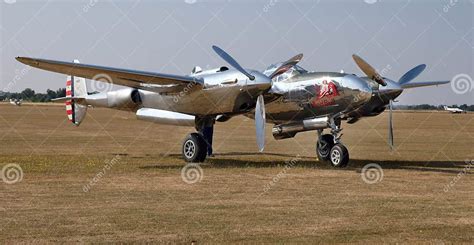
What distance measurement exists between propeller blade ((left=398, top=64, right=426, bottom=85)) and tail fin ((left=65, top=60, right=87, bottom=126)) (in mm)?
12737

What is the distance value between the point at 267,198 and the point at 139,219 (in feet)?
11.2

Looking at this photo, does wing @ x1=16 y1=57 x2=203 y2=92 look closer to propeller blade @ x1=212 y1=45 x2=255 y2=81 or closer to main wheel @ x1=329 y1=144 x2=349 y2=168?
propeller blade @ x1=212 y1=45 x2=255 y2=81

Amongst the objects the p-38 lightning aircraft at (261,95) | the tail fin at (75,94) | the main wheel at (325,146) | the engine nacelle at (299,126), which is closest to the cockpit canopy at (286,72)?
the p-38 lightning aircraft at (261,95)

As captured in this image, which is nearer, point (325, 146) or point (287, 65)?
point (287, 65)

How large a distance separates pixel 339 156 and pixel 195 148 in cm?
459

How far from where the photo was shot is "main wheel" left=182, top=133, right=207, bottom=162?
22.1 m

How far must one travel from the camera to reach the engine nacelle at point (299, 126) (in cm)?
2131

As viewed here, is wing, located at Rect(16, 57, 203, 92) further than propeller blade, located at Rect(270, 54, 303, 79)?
No

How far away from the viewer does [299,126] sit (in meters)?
22.0

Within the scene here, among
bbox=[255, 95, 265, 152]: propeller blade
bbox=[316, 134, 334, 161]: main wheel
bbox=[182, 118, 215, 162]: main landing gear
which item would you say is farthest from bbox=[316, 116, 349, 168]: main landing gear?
bbox=[182, 118, 215, 162]: main landing gear

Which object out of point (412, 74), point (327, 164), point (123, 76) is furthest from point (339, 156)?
point (123, 76)

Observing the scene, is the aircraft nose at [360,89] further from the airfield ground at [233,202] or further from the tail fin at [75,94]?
the tail fin at [75,94]

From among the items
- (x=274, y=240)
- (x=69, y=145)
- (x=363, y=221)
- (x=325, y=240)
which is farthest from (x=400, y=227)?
(x=69, y=145)

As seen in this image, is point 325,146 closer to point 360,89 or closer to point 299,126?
point 299,126
